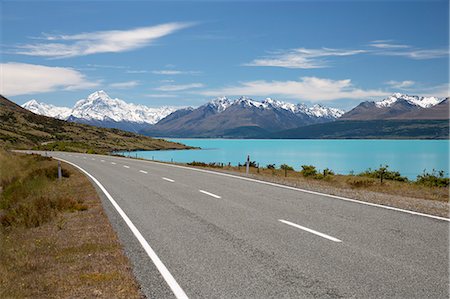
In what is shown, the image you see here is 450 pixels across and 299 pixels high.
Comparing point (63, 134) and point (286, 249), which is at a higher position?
point (63, 134)

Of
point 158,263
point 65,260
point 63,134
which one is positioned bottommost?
point 65,260

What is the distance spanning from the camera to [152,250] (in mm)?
7984

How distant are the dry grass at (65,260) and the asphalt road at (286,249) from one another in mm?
367

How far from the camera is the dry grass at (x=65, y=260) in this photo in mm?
6043

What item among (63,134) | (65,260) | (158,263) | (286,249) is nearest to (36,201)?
(65,260)

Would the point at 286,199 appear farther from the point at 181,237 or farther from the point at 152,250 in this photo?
the point at 152,250

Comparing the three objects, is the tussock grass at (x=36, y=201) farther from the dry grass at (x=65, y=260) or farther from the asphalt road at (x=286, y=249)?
the asphalt road at (x=286, y=249)

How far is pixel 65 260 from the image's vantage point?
771cm

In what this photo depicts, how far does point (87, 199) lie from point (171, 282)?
1075cm

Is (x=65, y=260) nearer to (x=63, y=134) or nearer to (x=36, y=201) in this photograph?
(x=36, y=201)

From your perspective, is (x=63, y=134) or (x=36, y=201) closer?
(x=36, y=201)

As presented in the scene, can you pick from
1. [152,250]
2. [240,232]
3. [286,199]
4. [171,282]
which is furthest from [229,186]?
[171,282]

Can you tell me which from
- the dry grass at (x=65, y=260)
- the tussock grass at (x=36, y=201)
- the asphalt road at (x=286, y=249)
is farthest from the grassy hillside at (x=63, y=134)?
the asphalt road at (x=286, y=249)

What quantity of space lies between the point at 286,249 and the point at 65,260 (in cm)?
Answer: 387
